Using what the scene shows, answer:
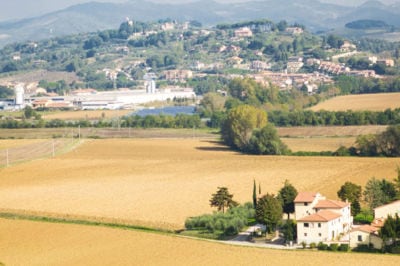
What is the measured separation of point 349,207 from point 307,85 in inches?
3329

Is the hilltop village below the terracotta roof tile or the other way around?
the other way around

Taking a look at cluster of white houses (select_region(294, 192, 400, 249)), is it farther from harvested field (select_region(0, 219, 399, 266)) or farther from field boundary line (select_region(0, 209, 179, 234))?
field boundary line (select_region(0, 209, 179, 234))

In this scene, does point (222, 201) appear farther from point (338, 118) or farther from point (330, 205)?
point (338, 118)

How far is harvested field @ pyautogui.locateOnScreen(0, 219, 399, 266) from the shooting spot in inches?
1122

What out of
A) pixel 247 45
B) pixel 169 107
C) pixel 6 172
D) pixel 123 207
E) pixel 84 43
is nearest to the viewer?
pixel 123 207

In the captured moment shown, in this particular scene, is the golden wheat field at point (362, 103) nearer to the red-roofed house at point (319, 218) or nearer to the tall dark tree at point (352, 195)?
the tall dark tree at point (352, 195)

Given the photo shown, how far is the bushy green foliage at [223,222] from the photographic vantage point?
3325 cm

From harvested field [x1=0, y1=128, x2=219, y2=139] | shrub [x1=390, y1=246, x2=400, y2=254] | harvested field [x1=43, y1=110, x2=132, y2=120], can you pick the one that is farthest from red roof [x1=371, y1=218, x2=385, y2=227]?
harvested field [x1=43, y1=110, x2=132, y2=120]

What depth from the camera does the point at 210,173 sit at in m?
47.7

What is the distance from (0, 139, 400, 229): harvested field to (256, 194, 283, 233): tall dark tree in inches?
128

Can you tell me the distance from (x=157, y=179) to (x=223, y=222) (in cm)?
1317

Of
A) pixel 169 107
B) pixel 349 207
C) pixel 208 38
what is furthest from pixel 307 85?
pixel 349 207

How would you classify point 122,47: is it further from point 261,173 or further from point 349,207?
point 349,207

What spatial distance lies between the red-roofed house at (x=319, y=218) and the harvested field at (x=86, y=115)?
58300mm
